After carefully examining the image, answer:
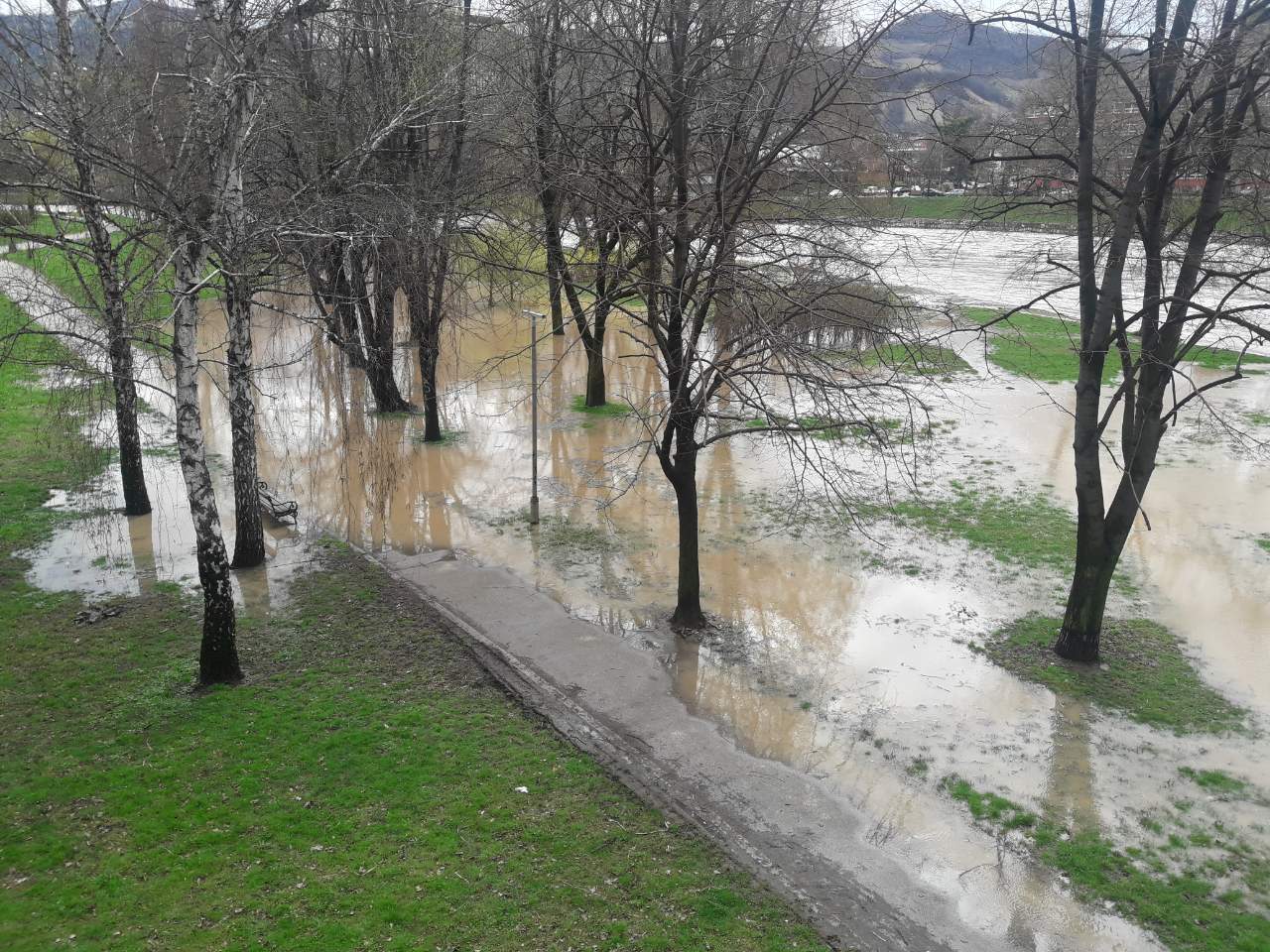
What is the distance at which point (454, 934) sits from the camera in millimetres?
5973

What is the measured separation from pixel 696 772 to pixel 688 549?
10.2 ft

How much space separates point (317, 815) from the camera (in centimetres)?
714

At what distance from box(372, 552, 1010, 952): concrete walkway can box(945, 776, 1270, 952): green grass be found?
1.17m

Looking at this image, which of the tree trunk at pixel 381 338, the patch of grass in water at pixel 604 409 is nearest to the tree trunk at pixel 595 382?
the patch of grass in water at pixel 604 409

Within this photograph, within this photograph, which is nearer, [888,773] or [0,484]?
[888,773]

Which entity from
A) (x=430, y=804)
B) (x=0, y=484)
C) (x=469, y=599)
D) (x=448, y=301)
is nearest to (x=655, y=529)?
(x=469, y=599)

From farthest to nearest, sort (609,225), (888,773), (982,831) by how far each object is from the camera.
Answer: (609,225) < (888,773) < (982,831)

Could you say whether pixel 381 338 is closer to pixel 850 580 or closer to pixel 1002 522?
pixel 850 580

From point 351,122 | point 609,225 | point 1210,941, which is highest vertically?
point 351,122

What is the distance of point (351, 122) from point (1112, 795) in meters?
15.3

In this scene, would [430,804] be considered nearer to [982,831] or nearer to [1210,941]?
[982,831]

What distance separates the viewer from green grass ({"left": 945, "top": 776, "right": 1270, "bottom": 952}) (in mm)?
6320

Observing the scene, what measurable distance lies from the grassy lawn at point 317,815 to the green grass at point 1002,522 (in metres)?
7.66

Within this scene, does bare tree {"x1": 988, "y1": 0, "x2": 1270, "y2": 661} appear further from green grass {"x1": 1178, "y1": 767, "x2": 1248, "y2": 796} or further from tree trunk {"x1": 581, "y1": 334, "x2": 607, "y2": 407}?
tree trunk {"x1": 581, "y1": 334, "x2": 607, "y2": 407}
